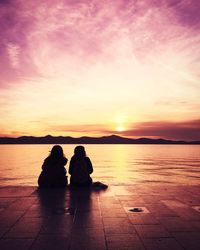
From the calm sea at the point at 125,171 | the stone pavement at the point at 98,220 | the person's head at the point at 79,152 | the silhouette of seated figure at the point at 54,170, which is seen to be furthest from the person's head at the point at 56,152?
the calm sea at the point at 125,171

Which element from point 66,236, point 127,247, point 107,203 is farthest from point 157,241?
point 107,203

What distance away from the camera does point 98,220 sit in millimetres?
6234

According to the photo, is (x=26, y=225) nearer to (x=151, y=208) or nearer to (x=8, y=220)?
(x=8, y=220)

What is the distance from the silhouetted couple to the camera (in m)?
10.2

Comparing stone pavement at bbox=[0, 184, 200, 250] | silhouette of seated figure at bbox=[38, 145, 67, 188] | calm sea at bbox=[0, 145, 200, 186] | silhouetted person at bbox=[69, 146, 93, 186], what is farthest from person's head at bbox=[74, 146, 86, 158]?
calm sea at bbox=[0, 145, 200, 186]

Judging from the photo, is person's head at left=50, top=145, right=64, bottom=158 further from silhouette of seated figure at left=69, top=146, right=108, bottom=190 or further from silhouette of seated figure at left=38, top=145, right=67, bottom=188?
silhouette of seated figure at left=69, top=146, right=108, bottom=190

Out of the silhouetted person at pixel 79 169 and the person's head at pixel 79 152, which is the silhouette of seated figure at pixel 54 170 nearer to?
the silhouetted person at pixel 79 169

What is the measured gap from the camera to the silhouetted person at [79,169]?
33.7 ft

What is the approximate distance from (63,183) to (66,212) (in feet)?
11.2

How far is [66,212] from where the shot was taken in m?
6.91

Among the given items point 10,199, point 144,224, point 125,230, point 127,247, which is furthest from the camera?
point 10,199

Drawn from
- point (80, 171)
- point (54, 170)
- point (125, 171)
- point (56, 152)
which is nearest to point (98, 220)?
point (80, 171)

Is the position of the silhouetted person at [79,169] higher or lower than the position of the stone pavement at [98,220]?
higher

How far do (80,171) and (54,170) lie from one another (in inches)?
36.5
